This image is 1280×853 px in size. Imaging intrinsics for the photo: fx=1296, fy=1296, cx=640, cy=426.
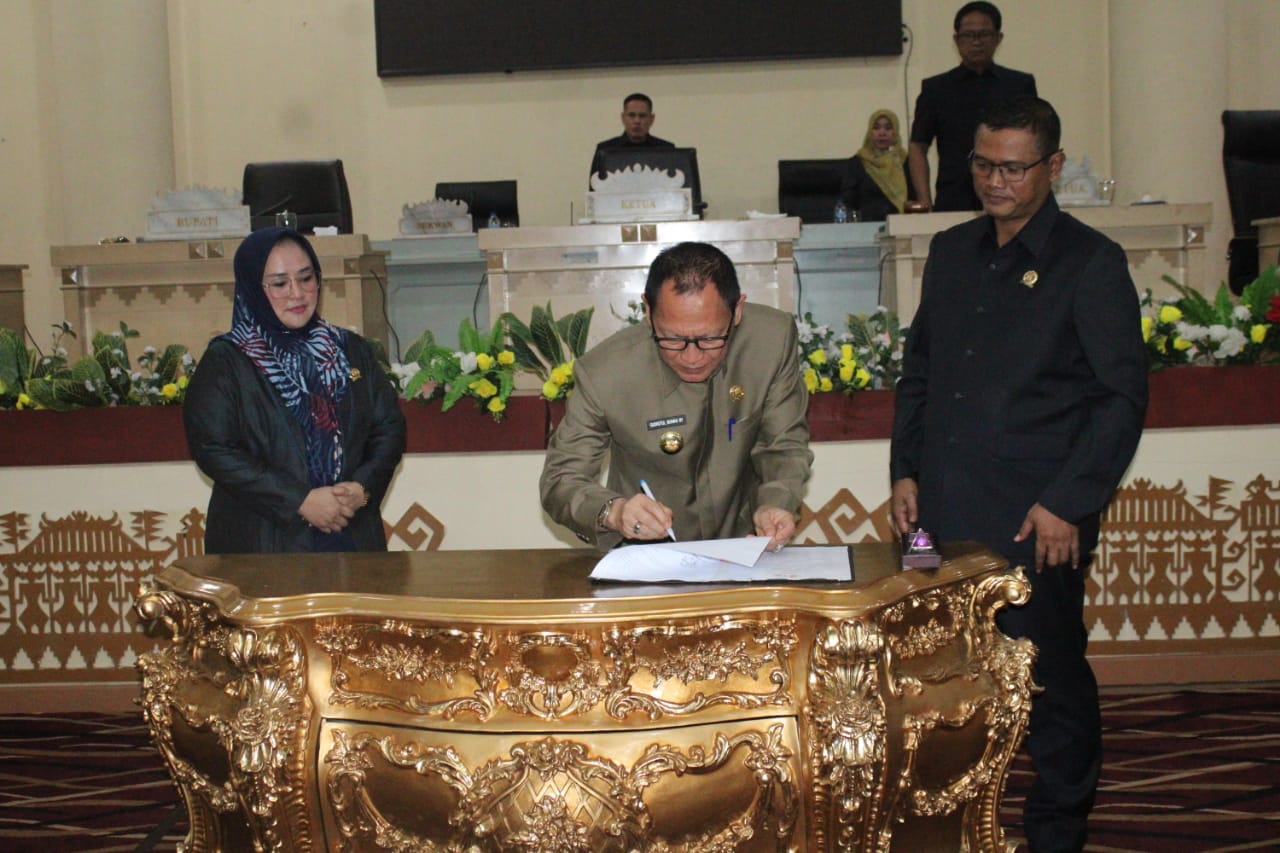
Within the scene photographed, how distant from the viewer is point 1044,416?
7.85 feet

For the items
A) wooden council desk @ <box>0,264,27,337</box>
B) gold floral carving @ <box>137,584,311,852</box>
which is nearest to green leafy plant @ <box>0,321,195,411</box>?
gold floral carving @ <box>137,584,311,852</box>

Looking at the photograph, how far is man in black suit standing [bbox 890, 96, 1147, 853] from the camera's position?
232cm

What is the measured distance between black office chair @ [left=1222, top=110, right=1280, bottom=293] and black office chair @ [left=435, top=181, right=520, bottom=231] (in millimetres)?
3748

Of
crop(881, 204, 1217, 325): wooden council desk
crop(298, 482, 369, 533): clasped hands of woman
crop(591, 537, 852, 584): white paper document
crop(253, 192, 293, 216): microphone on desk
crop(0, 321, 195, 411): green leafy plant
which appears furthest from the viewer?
crop(253, 192, 293, 216): microphone on desk

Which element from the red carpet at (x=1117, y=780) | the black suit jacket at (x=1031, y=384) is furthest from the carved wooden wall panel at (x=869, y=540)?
the black suit jacket at (x=1031, y=384)

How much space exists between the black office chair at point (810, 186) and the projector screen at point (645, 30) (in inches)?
59.2

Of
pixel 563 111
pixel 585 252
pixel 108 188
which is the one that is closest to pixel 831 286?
pixel 585 252

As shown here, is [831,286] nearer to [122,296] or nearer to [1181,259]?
[1181,259]

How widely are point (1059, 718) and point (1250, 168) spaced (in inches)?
199

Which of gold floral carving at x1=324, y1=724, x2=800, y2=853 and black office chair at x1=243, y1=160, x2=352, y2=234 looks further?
black office chair at x1=243, y1=160, x2=352, y2=234

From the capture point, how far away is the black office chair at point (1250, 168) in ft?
21.2

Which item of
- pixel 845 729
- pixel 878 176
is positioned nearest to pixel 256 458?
pixel 845 729

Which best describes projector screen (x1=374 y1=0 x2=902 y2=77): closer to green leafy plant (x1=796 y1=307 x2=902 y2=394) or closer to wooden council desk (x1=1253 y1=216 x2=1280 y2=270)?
wooden council desk (x1=1253 y1=216 x2=1280 y2=270)

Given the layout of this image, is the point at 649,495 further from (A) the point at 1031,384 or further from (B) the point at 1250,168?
(B) the point at 1250,168
